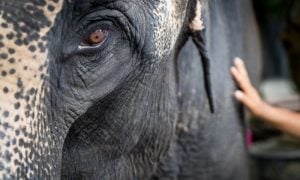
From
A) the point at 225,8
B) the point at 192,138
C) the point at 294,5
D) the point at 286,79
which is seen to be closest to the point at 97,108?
the point at 192,138

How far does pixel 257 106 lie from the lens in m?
1.60

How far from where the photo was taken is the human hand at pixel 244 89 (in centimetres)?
149

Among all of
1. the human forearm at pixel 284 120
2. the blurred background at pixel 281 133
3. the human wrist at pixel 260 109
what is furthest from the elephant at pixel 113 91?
the blurred background at pixel 281 133

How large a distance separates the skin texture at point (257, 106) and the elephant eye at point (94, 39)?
0.60 m

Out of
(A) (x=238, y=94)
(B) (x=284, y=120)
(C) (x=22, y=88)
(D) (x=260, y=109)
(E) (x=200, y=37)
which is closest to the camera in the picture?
(C) (x=22, y=88)

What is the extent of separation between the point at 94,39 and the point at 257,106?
29.8 inches

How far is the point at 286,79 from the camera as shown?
14.3 feet

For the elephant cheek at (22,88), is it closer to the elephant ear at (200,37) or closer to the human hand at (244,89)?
the elephant ear at (200,37)

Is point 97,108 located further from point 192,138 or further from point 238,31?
point 238,31

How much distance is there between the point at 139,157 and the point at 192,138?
0.22 metres

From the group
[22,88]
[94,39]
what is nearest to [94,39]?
[94,39]

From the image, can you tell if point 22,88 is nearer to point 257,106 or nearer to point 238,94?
point 238,94

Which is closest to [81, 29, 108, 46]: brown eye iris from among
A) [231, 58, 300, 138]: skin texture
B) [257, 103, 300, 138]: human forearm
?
[231, 58, 300, 138]: skin texture

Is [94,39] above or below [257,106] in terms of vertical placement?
above
